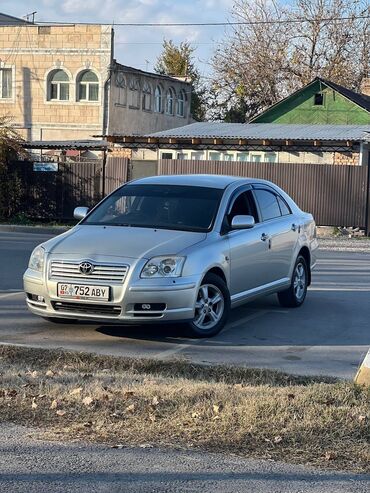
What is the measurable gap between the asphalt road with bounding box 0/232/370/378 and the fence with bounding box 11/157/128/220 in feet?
51.6

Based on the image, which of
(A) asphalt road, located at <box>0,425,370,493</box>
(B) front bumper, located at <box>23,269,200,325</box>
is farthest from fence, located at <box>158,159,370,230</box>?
(A) asphalt road, located at <box>0,425,370,493</box>

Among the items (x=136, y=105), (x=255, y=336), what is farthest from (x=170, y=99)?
(x=255, y=336)

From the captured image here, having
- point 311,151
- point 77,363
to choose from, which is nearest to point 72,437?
point 77,363

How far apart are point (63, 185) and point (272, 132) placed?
7366 mm

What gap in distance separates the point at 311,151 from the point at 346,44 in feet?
88.6

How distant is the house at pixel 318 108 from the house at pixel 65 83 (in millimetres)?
9458

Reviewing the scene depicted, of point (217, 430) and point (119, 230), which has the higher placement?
point (119, 230)

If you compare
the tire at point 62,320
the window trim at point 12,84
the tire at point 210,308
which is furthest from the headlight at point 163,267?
the window trim at point 12,84

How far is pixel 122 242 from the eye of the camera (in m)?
8.63

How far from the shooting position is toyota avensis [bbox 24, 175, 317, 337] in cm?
827

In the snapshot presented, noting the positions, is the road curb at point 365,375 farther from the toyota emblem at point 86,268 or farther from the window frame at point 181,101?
the window frame at point 181,101

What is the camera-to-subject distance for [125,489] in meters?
4.53

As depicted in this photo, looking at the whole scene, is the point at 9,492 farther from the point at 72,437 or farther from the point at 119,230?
the point at 119,230

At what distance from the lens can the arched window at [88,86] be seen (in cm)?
4441
